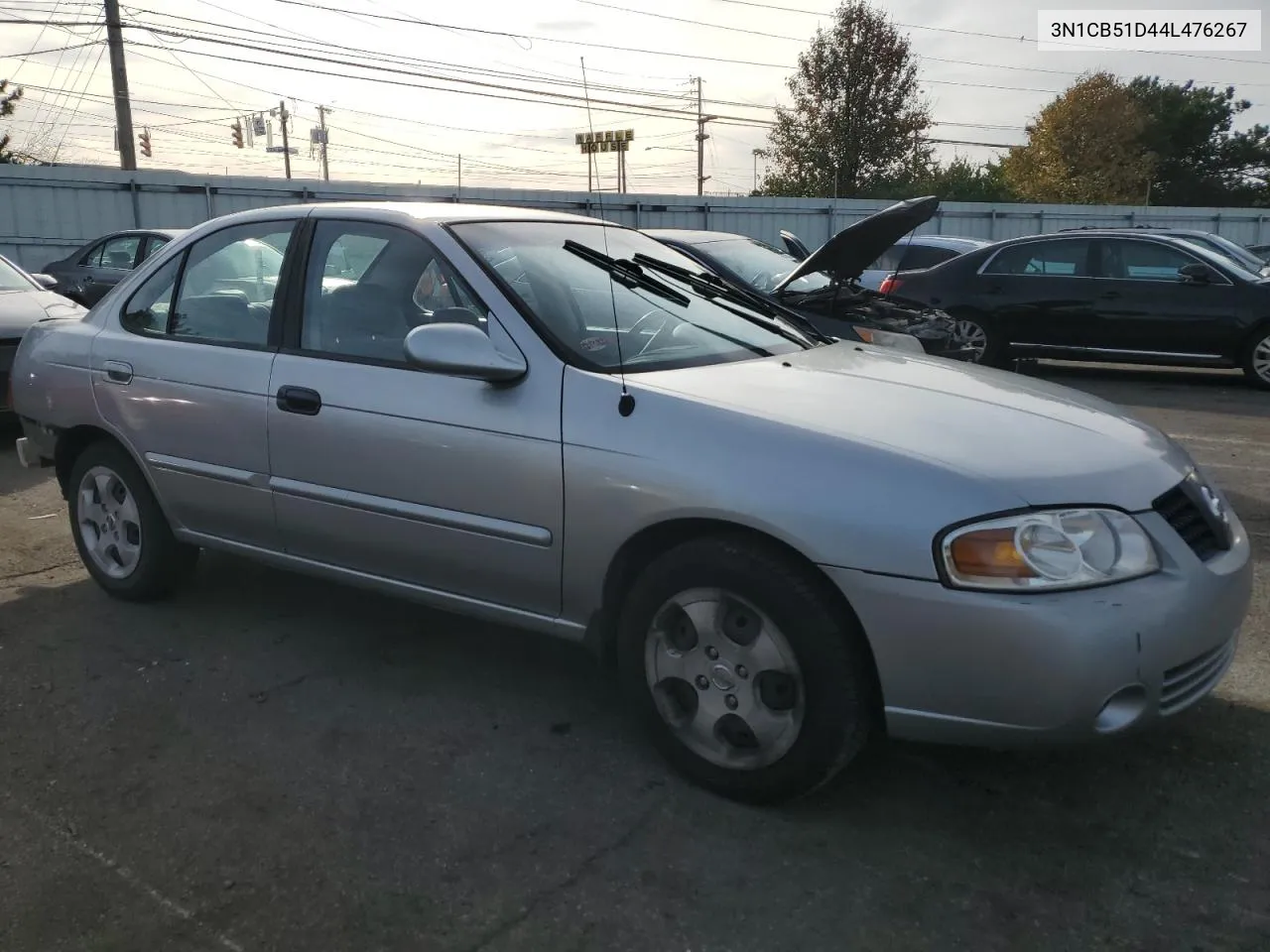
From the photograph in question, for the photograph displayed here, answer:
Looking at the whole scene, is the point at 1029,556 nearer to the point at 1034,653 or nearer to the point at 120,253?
the point at 1034,653

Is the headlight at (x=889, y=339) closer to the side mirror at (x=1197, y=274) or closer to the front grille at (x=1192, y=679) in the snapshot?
the front grille at (x=1192, y=679)

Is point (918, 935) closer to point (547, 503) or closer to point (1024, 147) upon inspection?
point (547, 503)

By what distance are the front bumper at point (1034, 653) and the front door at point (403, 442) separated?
1.00 m

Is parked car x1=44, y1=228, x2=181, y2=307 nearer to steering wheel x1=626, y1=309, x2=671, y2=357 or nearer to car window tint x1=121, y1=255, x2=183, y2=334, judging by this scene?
car window tint x1=121, y1=255, x2=183, y2=334

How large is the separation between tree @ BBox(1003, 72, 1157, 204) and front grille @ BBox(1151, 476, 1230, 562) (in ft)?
145

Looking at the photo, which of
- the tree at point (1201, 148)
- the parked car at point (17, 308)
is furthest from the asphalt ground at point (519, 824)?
the tree at point (1201, 148)

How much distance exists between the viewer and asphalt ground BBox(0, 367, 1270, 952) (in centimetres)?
238

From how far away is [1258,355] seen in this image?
1016 cm

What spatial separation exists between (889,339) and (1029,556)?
169 inches

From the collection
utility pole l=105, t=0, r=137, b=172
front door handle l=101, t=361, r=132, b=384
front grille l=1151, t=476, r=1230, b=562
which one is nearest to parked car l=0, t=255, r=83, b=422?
front door handle l=101, t=361, r=132, b=384

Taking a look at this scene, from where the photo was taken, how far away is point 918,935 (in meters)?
2.32

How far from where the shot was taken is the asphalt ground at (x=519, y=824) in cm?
238

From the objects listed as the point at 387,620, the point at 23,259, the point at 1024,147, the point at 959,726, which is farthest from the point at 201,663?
the point at 1024,147

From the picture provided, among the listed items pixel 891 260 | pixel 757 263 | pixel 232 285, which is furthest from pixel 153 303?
pixel 891 260
